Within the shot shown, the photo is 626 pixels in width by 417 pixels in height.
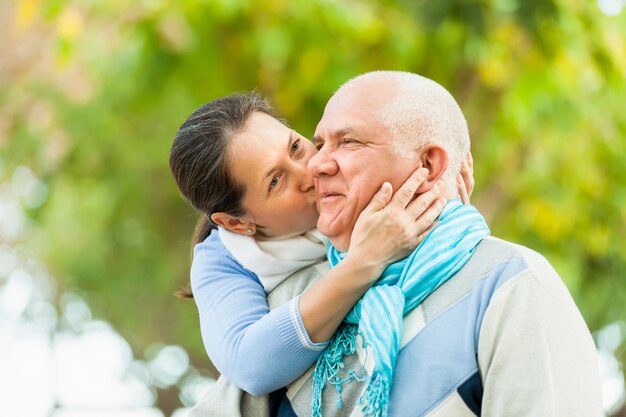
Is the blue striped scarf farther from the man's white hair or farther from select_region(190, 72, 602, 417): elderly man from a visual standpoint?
the man's white hair

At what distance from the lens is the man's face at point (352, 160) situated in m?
2.77

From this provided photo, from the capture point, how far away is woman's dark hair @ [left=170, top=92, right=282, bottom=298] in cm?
307

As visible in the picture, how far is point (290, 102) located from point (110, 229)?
20.1ft

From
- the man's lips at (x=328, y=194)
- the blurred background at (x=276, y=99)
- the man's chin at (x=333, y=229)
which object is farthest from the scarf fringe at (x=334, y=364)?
the blurred background at (x=276, y=99)

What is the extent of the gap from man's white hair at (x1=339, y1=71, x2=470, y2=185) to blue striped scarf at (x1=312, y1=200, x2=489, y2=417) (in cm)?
16

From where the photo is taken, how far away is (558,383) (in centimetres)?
243

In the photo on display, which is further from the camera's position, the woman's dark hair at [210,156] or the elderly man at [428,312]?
the woman's dark hair at [210,156]

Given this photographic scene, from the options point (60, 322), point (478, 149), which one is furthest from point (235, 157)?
point (60, 322)

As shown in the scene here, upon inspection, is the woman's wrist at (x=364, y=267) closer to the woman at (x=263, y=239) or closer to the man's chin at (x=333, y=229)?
the woman at (x=263, y=239)

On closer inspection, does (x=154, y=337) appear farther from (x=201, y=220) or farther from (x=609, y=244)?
(x=201, y=220)

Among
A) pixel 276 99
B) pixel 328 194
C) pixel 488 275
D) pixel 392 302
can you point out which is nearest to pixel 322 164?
pixel 328 194

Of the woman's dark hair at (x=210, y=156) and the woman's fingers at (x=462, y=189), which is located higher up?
the woman's fingers at (x=462, y=189)

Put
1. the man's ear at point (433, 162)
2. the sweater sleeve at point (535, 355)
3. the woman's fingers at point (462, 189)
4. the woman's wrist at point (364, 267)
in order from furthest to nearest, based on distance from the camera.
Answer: the woman's fingers at point (462, 189), the man's ear at point (433, 162), the woman's wrist at point (364, 267), the sweater sleeve at point (535, 355)

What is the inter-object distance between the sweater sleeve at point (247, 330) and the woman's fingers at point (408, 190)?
0.36m
